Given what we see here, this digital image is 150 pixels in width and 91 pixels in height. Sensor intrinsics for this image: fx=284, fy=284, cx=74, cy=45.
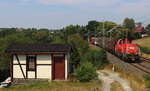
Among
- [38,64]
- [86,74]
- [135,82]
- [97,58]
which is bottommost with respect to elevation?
[135,82]

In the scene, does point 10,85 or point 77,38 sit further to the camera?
point 77,38

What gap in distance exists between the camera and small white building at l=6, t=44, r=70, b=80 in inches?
949

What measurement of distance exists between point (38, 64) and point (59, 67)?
70.9 inches

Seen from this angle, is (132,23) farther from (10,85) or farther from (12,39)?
(10,85)

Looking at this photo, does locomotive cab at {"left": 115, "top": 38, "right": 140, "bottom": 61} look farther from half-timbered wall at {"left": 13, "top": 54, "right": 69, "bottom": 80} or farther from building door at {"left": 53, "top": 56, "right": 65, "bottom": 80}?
building door at {"left": 53, "top": 56, "right": 65, "bottom": 80}

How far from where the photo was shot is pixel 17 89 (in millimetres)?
20797

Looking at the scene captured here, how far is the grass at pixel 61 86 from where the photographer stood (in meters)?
19.9

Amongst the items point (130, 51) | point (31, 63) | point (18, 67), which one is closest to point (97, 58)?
point (130, 51)

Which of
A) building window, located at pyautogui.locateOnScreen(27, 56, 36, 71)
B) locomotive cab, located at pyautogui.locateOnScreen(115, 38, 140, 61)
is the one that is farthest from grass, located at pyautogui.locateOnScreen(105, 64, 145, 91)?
locomotive cab, located at pyautogui.locateOnScreen(115, 38, 140, 61)

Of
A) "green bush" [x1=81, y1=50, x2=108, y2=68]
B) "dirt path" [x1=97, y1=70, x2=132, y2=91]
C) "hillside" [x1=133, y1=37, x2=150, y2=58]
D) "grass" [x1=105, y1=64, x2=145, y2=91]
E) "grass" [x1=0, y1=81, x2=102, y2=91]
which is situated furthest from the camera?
"hillside" [x1=133, y1=37, x2=150, y2=58]

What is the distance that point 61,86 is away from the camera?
830 inches

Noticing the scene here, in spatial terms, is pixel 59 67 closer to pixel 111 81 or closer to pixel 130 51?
pixel 111 81

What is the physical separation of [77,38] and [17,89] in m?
25.1

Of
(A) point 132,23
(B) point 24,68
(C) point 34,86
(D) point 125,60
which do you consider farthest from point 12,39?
(A) point 132,23
